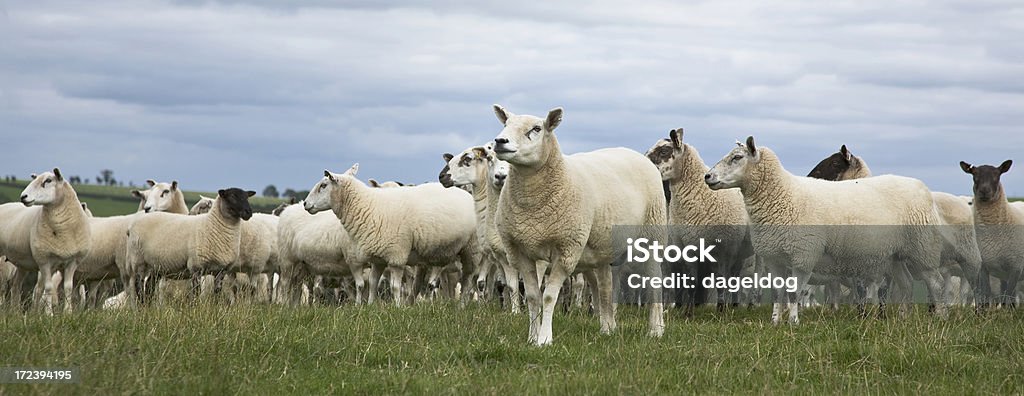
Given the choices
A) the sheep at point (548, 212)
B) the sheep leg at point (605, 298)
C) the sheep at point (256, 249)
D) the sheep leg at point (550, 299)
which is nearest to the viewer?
the sheep leg at point (550, 299)

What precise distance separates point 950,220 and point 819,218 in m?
5.12

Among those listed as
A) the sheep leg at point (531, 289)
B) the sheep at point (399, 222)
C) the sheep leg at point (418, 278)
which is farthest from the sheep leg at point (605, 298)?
the sheep leg at point (418, 278)

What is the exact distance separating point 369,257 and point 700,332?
7.13 m

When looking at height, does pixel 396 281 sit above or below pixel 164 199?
below

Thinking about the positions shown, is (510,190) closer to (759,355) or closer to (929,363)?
(759,355)

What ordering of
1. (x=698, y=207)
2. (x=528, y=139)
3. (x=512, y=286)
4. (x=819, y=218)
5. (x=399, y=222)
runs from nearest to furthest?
(x=528, y=139), (x=819, y=218), (x=512, y=286), (x=698, y=207), (x=399, y=222)

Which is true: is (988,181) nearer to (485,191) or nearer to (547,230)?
(485,191)

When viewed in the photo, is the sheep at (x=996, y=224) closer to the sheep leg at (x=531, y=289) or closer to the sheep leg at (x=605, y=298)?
the sheep leg at (x=605, y=298)

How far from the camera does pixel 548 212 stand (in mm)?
9516

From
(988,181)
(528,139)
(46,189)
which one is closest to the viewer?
(528,139)

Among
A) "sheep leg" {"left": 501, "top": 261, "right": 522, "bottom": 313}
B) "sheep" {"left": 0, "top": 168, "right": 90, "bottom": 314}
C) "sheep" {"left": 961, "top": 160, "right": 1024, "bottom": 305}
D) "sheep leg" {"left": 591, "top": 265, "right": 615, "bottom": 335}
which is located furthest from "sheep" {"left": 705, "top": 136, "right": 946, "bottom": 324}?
"sheep" {"left": 0, "top": 168, "right": 90, "bottom": 314}

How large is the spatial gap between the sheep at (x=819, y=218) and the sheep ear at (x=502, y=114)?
3.51 m

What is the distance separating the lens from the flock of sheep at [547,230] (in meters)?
9.73

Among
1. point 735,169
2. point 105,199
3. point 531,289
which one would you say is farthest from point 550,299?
point 105,199
